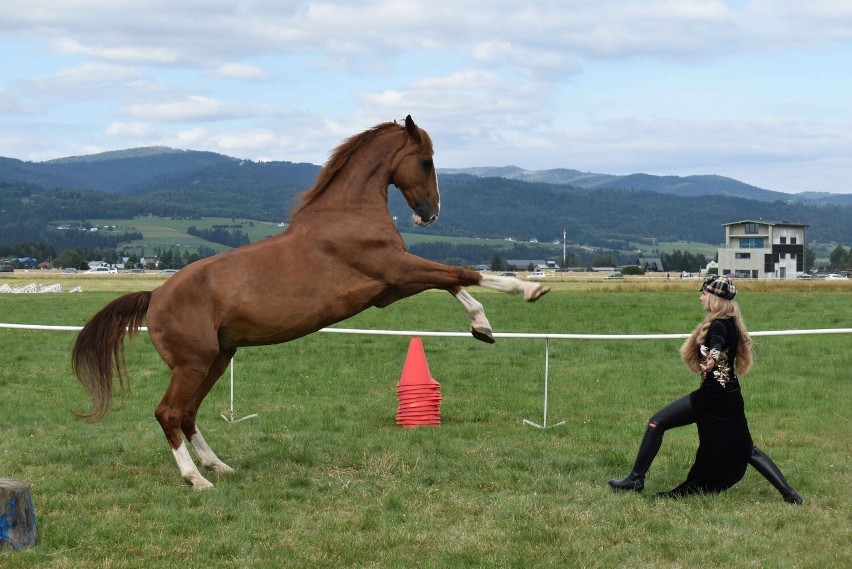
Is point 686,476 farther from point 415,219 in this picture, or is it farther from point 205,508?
point 205,508

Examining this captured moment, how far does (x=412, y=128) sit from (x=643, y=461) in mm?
3373

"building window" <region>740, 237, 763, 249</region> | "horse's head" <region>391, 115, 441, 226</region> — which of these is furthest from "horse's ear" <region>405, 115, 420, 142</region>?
"building window" <region>740, 237, 763, 249</region>

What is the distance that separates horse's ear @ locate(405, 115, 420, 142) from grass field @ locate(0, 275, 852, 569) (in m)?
2.96

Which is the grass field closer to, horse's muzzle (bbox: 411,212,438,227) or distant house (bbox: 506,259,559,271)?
horse's muzzle (bbox: 411,212,438,227)

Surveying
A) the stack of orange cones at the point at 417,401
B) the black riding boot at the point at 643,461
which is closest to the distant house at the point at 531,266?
the stack of orange cones at the point at 417,401

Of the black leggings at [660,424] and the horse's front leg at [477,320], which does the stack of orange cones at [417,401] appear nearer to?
the horse's front leg at [477,320]

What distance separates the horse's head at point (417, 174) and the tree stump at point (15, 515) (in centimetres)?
363

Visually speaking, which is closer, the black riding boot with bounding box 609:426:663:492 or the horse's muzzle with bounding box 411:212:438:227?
the black riding boot with bounding box 609:426:663:492

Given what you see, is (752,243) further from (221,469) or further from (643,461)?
(221,469)

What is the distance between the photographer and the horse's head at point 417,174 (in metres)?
7.83

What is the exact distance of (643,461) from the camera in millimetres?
7668

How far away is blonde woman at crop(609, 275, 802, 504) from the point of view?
730cm

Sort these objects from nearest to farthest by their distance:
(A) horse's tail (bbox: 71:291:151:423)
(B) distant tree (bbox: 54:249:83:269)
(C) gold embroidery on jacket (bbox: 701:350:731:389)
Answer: (C) gold embroidery on jacket (bbox: 701:350:731:389) < (A) horse's tail (bbox: 71:291:151:423) < (B) distant tree (bbox: 54:249:83:269)

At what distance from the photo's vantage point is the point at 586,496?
24.7 ft
